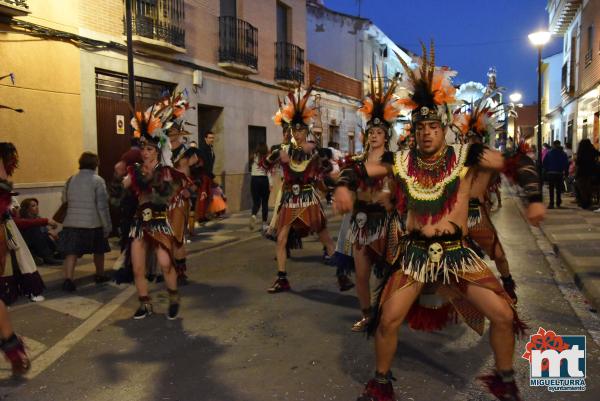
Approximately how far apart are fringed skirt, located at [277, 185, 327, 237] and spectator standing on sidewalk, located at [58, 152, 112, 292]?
239cm

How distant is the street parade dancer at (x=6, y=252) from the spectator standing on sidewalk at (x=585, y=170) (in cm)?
1386

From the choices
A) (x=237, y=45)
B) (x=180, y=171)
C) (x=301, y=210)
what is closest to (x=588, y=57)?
(x=237, y=45)

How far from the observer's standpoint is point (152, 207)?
5504mm

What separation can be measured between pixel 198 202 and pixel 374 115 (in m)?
3.24

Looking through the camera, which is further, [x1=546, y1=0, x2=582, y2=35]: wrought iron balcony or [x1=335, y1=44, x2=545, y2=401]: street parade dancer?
[x1=546, y1=0, x2=582, y2=35]: wrought iron balcony

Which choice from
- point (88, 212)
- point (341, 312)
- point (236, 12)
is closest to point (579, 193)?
point (236, 12)

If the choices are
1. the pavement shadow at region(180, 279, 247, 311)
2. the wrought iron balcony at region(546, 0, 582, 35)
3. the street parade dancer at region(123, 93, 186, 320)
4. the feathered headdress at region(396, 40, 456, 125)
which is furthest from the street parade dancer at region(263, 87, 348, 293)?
the wrought iron balcony at region(546, 0, 582, 35)

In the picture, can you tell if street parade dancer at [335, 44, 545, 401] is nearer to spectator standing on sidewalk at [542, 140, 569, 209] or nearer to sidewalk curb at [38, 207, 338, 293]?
sidewalk curb at [38, 207, 338, 293]

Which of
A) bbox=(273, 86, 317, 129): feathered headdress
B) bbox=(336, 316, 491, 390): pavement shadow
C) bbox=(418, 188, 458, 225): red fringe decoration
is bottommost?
bbox=(336, 316, 491, 390): pavement shadow

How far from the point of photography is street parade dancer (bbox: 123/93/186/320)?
5473 mm

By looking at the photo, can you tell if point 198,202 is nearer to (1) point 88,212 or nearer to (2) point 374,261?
(1) point 88,212

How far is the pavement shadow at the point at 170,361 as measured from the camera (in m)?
3.83

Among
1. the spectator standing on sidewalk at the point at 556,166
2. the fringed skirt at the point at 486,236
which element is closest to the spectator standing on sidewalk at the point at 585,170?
the spectator standing on sidewalk at the point at 556,166

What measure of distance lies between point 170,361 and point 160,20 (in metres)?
10.6
